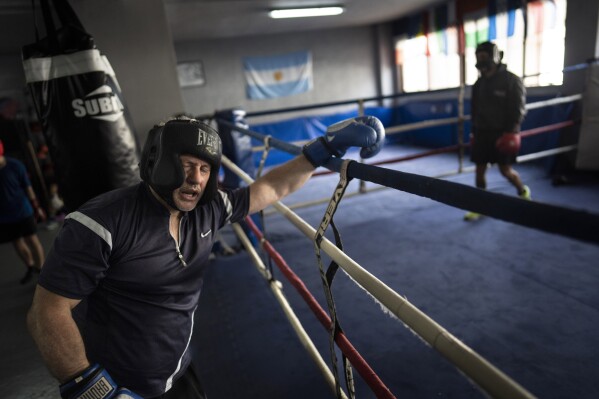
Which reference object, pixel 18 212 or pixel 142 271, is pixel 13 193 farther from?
pixel 142 271

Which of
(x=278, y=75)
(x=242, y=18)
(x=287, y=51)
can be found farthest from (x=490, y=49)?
(x=287, y=51)

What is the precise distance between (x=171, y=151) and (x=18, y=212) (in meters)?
2.77

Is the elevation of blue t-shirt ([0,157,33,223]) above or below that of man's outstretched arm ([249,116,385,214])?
below

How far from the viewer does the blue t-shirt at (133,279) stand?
839mm

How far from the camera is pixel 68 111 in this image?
65.0 inches

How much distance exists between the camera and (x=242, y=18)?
5.88 meters

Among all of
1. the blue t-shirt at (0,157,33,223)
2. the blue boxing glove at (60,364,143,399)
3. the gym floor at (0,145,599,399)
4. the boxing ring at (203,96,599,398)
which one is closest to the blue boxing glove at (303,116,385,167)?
the boxing ring at (203,96,599,398)

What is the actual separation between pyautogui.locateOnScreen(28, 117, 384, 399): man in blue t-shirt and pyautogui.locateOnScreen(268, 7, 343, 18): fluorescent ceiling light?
534cm

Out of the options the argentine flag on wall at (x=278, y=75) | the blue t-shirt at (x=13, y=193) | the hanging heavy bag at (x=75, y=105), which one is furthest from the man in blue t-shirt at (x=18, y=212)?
the argentine flag on wall at (x=278, y=75)

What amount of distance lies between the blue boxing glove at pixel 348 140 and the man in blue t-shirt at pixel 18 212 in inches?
108

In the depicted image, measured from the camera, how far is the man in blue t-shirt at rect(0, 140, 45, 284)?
284cm

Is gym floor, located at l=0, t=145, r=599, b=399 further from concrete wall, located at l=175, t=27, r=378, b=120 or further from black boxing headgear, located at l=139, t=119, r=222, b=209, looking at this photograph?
concrete wall, located at l=175, t=27, r=378, b=120

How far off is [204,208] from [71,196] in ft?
3.13

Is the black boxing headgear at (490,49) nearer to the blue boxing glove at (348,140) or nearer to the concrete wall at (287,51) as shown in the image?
the blue boxing glove at (348,140)
